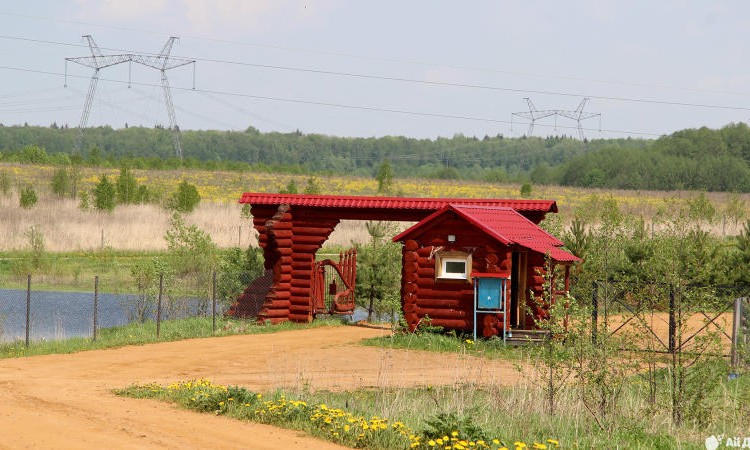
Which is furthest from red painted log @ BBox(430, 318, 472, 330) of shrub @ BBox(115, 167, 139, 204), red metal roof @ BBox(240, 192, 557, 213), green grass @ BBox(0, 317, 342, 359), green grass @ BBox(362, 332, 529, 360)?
shrub @ BBox(115, 167, 139, 204)

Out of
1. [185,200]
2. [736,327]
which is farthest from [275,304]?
[185,200]

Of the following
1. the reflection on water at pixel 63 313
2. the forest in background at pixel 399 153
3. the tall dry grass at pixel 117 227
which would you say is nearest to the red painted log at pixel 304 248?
the reflection on water at pixel 63 313

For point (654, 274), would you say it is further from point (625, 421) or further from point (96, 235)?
point (96, 235)

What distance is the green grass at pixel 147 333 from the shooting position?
2380 centimetres

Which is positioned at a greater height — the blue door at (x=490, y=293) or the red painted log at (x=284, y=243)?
the red painted log at (x=284, y=243)

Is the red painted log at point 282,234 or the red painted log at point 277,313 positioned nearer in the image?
the red painted log at point 282,234

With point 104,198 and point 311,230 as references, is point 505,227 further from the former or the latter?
point 104,198

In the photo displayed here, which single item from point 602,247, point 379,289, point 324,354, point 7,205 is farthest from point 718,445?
point 7,205

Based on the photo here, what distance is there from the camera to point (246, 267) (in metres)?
32.6

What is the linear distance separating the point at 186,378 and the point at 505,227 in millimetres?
9692

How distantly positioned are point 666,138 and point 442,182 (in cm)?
4859

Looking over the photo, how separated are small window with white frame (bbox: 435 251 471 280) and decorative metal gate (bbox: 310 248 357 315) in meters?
4.97

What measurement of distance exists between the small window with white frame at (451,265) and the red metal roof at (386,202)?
233 centimetres

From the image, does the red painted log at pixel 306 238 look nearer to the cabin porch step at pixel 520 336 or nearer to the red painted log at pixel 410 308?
the red painted log at pixel 410 308
